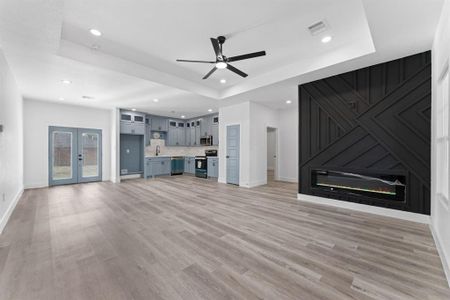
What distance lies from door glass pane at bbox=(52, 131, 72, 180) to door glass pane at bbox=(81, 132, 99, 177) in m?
0.40

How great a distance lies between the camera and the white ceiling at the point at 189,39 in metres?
2.38

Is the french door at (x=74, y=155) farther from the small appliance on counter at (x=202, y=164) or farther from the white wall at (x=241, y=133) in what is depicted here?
the white wall at (x=241, y=133)

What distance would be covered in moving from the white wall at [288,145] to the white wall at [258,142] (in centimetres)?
87

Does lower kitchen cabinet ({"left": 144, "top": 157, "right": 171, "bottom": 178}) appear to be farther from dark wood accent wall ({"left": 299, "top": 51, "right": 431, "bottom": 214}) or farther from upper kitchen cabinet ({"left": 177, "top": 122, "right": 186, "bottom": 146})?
dark wood accent wall ({"left": 299, "top": 51, "right": 431, "bottom": 214})

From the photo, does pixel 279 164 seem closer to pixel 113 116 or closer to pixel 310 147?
pixel 310 147

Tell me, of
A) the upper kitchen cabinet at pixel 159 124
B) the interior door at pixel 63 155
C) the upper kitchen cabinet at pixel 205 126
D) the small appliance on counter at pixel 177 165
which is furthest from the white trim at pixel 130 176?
the upper kitchen cabinet at pixel 205 126

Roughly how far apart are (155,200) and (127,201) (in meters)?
0.64

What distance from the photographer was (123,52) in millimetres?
3627

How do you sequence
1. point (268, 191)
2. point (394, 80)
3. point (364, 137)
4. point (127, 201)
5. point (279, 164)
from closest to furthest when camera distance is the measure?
point (394, 80)
point (364, 137)
point (127, 201)
point (268, 191)
point (279, 164)

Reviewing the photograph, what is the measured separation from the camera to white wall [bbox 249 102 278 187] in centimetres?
631

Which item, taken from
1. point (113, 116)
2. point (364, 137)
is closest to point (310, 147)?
point (364, 137)

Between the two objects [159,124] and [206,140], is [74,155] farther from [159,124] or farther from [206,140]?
[206,140]

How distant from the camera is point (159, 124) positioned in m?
8.86

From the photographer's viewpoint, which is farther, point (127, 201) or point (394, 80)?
point (127, 201)
